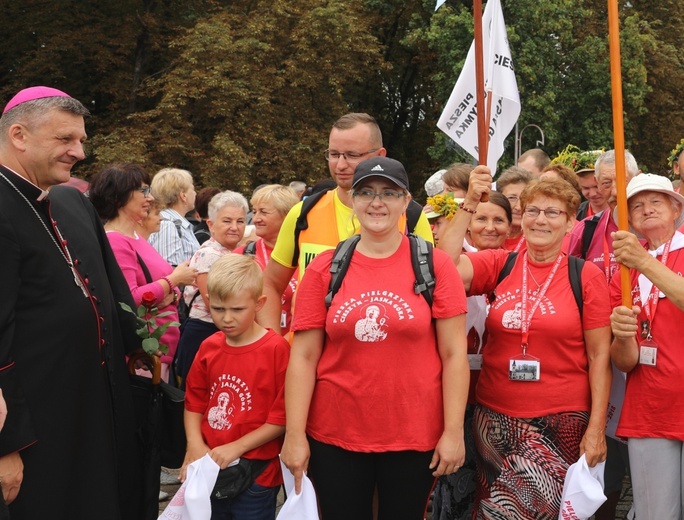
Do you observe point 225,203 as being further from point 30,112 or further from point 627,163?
point 30,112

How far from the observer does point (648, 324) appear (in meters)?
4.04

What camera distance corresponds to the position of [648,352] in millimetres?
4000

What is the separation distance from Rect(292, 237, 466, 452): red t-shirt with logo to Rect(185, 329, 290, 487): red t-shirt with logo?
49 centimetres

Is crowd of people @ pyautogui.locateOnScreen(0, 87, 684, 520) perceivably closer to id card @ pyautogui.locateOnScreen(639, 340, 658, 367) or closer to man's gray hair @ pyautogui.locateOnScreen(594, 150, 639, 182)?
id card @ pyautogui.locateOnScreen(639, 340, 658, 367)

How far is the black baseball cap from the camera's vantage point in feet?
11.8

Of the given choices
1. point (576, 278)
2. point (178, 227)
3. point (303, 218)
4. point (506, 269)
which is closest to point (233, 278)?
point (303, 218)

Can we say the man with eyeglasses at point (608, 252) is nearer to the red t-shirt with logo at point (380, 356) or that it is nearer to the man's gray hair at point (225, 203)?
the red t-shirt with logo at point (380, 356)

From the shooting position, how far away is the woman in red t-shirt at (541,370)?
3982mm

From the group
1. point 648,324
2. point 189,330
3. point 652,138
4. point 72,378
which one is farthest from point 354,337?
point 652,138

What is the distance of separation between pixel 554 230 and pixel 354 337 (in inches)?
48.8

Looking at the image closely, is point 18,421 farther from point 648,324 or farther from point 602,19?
point 602,19

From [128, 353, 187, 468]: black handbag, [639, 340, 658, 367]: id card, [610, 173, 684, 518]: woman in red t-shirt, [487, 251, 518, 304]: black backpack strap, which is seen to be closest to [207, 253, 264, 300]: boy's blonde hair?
[128, 353, 187, 468]: black handbag

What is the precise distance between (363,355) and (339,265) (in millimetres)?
394

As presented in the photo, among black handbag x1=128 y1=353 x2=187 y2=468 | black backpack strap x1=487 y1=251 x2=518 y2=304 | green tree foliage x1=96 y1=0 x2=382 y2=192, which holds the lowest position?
black handbag x1=128 y1=353 x2=187 y2=468
